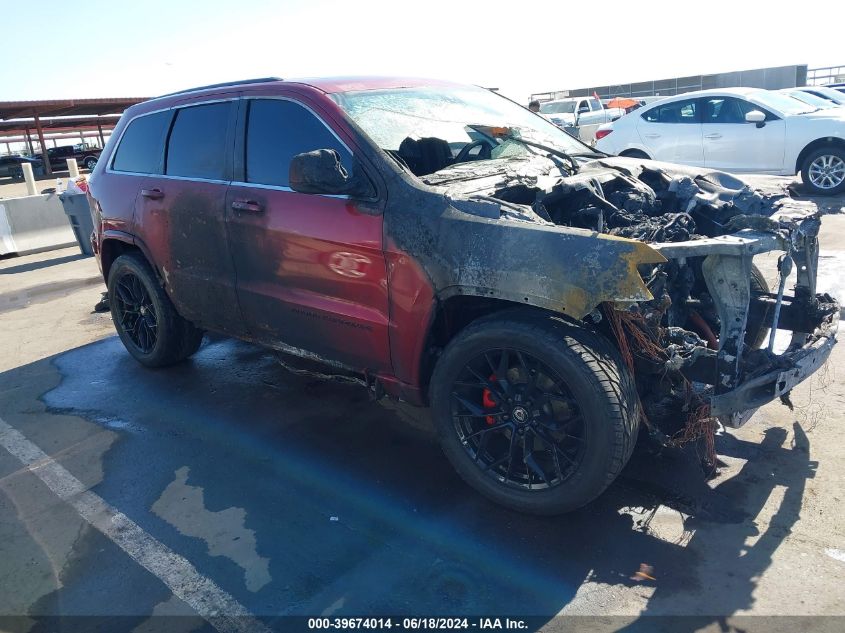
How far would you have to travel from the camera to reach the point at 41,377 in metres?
5.54

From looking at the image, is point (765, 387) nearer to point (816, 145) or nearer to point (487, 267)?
point (487, 267)

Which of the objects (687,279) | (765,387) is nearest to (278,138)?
(687,279)

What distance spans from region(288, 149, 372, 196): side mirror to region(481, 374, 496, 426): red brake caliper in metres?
1.16

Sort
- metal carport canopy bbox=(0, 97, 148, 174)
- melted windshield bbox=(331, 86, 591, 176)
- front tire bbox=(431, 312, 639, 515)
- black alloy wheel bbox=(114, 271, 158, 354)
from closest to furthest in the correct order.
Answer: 1. front tire bbox=(431, 312, 639, 515)
2. melted windshield bbox=(331, 86, 591, 176)
3. black alloy wheel bbox=(114, 271, 158, 354)
4. metal carport canopy bbox=(0, 97, 148, 174)

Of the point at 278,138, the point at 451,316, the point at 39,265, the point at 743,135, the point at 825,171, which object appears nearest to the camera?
the point at 451,316

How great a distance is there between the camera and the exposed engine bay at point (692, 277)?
117 inches

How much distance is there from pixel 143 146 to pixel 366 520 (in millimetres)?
3337

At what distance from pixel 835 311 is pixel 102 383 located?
197 inches

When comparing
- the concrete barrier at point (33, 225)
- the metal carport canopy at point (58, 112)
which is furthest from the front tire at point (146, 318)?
the metal carport canopy at point (58, 112)

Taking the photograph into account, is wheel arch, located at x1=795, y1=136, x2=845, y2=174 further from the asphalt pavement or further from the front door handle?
the front door handle

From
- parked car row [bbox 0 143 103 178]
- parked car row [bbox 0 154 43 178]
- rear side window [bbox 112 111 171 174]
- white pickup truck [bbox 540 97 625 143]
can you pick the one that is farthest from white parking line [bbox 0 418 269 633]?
parked car row [bbox 0 154 43 178]

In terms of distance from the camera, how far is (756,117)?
10.5m

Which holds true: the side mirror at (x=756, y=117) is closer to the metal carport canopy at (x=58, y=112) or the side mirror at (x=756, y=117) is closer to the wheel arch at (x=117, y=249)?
the wheel arch at (x=117, y=249)

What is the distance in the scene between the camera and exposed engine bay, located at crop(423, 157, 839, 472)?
9.78 ft
